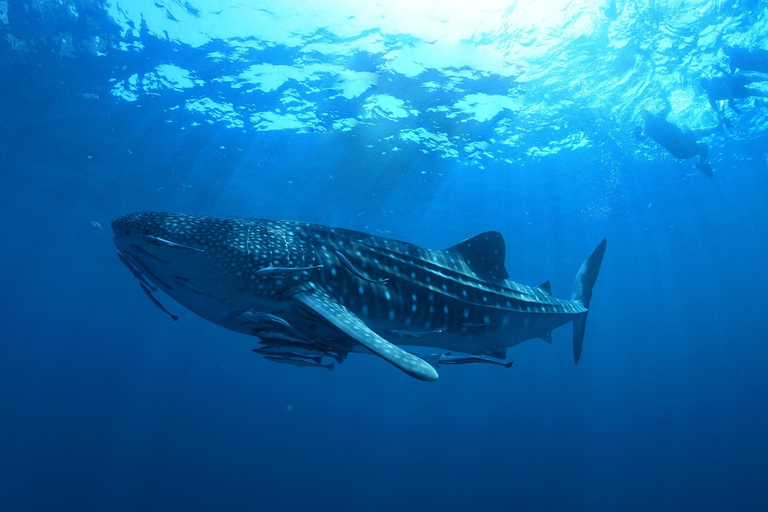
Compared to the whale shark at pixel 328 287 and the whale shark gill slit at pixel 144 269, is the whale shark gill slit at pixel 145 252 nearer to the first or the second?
the whale shark at pixel 328 287

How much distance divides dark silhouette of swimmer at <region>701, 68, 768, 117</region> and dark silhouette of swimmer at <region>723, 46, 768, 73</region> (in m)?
0.70

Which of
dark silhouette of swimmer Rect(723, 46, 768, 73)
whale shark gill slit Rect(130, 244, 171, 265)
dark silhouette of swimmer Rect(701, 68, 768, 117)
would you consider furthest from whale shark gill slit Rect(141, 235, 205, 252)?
dark silhouette of swimmer Rect(701, 68, 768, 117)

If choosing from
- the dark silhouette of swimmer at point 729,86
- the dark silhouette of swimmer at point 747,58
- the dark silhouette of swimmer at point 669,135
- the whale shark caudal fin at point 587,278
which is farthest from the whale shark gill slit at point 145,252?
the dark silhouette of swimmer at point 729,86

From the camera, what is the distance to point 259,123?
1873 cm

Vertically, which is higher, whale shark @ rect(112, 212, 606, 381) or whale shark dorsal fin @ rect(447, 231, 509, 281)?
whale shark dorsal fin @ rect(447, 231, 509, 281)

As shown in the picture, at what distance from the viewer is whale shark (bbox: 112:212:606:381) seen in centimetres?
→ 381

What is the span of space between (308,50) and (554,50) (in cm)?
839

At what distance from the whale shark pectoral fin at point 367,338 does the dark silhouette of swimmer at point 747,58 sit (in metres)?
18.5

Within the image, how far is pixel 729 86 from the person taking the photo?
54.3 ft

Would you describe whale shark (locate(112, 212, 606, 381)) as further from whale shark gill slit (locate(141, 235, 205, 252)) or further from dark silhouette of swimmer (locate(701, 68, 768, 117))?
dark silhouette of swimmer (locate(701, 68, 768, 117))

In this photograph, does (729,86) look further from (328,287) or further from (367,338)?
(367,338)

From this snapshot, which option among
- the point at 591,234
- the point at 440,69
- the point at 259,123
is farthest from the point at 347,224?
the point at 591,234

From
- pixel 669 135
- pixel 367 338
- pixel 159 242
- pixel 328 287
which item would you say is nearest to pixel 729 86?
pixel 669 135

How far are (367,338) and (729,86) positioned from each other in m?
20.5
